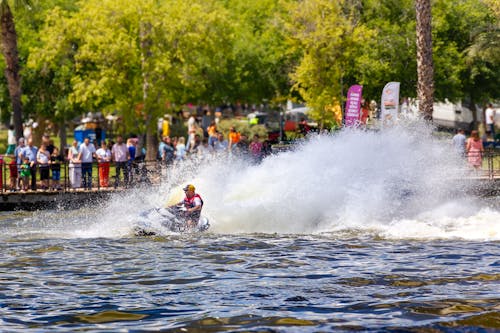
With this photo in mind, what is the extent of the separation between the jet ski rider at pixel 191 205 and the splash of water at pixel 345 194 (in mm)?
1088

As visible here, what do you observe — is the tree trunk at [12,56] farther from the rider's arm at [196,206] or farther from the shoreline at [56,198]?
the rider's arm at [196,206]

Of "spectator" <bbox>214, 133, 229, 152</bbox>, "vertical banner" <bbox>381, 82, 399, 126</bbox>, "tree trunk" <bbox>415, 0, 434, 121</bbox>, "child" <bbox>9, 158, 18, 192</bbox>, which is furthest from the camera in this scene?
"tree trunk" <bbox>415, 0, 434, 121</bbox>

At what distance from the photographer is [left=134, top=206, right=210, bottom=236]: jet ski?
2505cm

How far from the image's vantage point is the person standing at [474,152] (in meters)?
34.2

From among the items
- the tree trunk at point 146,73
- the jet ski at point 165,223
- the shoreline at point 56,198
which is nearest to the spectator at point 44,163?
the shoreline at point 56,198

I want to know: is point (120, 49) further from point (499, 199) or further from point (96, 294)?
point (96, 294)

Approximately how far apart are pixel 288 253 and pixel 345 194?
5.96 metres

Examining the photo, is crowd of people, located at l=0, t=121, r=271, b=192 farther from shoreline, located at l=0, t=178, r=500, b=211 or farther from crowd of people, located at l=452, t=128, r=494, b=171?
crowd of people, located at l=452, t=128, r=494, b=171

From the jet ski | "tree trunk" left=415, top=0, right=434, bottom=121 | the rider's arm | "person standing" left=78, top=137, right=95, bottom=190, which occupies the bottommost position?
the jet ski

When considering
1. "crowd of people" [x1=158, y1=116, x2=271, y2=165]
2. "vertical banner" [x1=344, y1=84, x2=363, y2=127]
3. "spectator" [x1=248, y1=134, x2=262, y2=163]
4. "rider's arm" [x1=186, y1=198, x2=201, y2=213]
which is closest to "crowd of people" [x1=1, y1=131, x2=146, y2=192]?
"crowd of people" [x1=158, y1=116, x2=271, y2=165]

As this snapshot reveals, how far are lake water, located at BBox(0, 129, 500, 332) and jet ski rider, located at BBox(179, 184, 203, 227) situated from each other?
0.46 m

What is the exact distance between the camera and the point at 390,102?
36750 millimetres

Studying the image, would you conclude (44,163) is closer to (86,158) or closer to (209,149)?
(86,158)

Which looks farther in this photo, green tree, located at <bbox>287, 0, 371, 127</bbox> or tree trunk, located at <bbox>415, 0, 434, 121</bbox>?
green tree, located at <bbox>287, 0, 371, 127</bbox>
